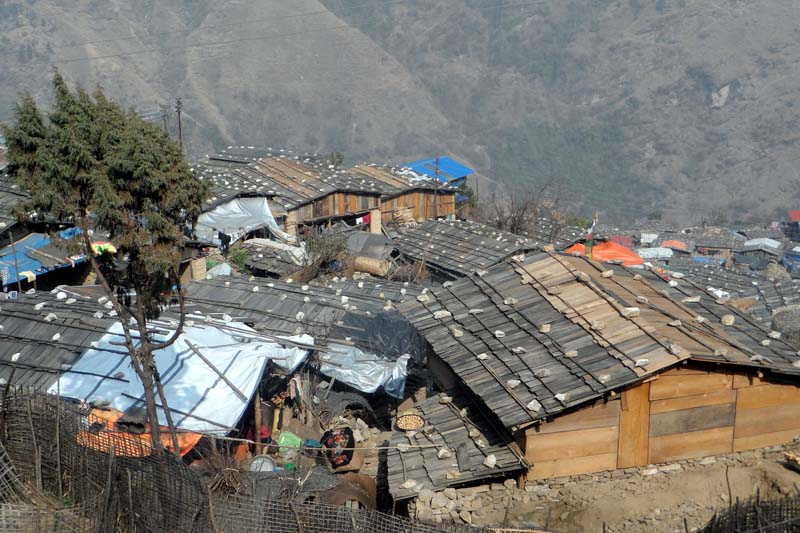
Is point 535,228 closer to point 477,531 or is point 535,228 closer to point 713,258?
point 713,258

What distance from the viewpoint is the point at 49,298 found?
16922mm

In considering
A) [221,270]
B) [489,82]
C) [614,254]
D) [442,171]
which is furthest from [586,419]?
[489,82]

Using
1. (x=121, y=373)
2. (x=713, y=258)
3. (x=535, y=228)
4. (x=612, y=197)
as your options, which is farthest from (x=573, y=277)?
(x=612, y=197)

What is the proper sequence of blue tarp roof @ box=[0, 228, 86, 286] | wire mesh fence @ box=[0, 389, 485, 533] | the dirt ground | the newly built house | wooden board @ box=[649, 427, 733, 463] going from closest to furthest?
1. wire mesh fence @ box=[0, 389, 485, 533]
2. the dirt ground
3. wooden board @ box=[649, 427, 733, 463]
4. blue tarp roof @ box=[0, 228, 86, 286]
5. the newly built house

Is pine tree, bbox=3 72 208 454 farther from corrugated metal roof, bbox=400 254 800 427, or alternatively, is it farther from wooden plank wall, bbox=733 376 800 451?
wooden plank wall, bbox=733 376 800 451

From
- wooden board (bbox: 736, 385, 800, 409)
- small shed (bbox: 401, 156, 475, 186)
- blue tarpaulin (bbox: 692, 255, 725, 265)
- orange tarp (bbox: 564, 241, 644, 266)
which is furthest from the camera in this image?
blue tarpaulin (bbox: 692, 255, 725, 265)

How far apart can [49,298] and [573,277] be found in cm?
1107

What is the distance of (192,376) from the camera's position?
44.2ft

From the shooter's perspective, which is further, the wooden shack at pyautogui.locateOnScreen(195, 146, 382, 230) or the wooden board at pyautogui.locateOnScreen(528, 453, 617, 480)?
the wooden shack at pyautogui.locateOnScreen(195, 146, 382, 230)

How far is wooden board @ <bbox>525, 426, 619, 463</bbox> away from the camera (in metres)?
10.7

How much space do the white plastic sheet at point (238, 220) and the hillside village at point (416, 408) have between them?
9.01 m

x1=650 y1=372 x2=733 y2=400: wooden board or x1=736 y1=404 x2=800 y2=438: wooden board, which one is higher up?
x1=650 y1=372 x2=733 y2=400: wooden board

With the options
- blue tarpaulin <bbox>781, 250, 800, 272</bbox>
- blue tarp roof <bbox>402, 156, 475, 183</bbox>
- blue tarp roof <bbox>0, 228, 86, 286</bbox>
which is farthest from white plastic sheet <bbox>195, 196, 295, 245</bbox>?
blue tarpaulin <bbox>781, 250, 800, 272</bbox>

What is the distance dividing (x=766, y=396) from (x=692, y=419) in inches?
51.6
